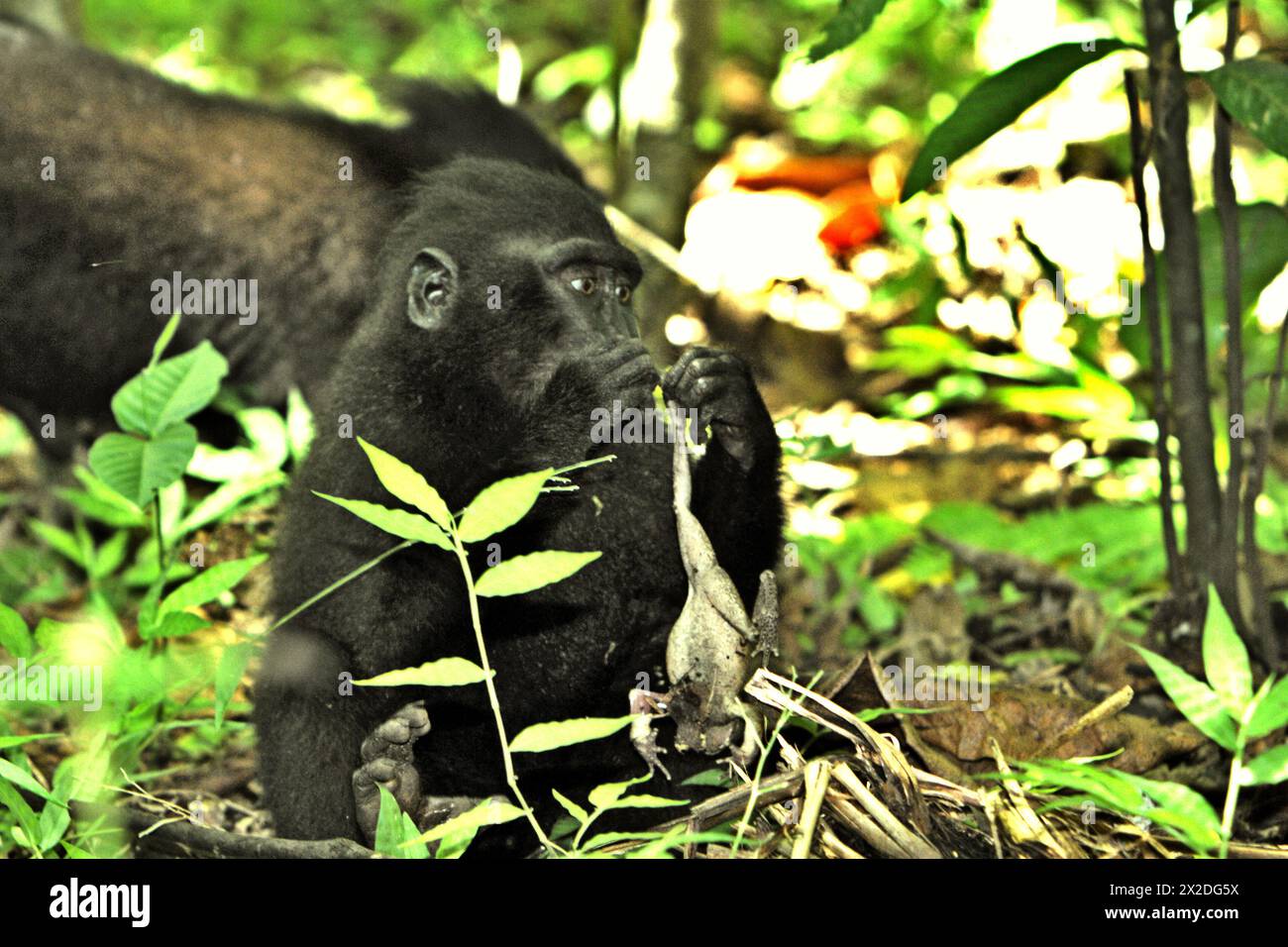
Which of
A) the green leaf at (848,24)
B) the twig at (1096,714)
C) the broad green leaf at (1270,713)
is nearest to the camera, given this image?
the broad green leaf at (1270,713)

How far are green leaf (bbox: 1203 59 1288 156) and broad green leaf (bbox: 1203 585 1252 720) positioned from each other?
141 cm

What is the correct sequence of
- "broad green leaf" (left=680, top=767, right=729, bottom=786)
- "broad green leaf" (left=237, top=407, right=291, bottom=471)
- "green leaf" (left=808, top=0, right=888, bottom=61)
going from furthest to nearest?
"broad green leaf" (left=237, top=407, right=291, bottom=471) → "green leaf" (left=808, top=0, right=888, bottom=61) → "broad green leaf" (left=680, top=767, right=729, bottom=786)

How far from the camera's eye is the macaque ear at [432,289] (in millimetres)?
3939

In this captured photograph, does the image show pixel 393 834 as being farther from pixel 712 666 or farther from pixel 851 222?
pixel 851 222

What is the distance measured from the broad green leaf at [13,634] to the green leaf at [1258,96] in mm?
3228

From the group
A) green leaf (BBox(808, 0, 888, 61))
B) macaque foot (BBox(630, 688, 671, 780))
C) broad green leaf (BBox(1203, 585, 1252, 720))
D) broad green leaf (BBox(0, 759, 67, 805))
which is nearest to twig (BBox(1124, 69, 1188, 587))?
green leaf (BBox(808, 0, 888, 61))

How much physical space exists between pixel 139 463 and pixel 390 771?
3.95 ft

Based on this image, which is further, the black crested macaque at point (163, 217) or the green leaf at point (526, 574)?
the black crested macaque at point (163, 217)

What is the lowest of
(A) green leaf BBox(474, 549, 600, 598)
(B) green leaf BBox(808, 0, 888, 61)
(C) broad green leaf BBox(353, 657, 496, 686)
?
(C) broad green leaf BBox(353, 657, 496, 686)

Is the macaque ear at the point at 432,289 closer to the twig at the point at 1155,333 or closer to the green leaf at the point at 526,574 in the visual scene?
the green leaf at the point at 526,574

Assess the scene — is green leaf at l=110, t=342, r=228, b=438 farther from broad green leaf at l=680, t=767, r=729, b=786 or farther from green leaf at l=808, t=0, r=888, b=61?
green leaf at l=808, t=0, r=888, b=61

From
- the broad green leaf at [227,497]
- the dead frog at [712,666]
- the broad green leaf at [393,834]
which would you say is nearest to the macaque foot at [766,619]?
the dead frog at [712,666]

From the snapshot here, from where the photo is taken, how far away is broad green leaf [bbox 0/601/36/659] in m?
3.21

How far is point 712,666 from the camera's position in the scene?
113 inches
